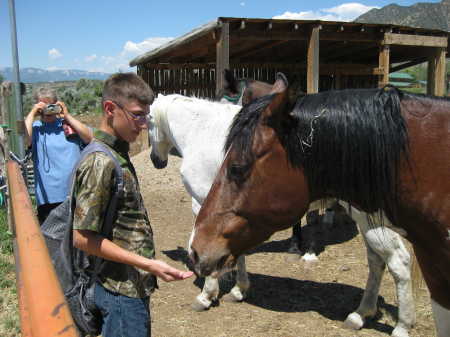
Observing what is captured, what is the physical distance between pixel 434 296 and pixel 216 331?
2032 mm

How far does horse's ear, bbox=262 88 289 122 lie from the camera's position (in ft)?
5.14

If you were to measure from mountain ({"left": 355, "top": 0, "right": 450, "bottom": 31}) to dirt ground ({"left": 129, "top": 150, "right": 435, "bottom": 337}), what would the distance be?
8860 centimetres

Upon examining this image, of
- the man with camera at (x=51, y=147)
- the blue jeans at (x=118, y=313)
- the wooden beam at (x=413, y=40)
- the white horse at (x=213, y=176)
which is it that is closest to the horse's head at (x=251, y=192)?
the blue jeans at (x=118, y=313)

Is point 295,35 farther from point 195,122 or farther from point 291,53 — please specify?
point 195,122

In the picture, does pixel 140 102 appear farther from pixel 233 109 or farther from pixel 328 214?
pixel 328 214

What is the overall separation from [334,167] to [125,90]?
94cm

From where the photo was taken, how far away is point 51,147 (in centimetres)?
350

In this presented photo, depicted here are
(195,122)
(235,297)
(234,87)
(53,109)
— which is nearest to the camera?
(53,109)

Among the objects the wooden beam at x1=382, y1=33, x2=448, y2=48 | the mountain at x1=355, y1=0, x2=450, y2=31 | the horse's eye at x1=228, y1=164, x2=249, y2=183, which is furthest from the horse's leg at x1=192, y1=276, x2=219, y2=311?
the mountain at x1=355, y1=0, x2=450, y2=31

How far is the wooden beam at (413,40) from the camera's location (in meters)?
7.58

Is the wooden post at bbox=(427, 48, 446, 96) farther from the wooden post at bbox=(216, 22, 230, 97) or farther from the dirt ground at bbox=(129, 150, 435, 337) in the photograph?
the wooden post at bbox=(216, 22, 230, 97)

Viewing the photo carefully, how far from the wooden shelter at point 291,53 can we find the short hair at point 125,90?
3608 millimetres

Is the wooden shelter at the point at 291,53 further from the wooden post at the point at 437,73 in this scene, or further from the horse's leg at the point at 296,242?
the horse's leg at the point at 296,242

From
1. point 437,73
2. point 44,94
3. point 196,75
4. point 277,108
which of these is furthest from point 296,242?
point 196,75
